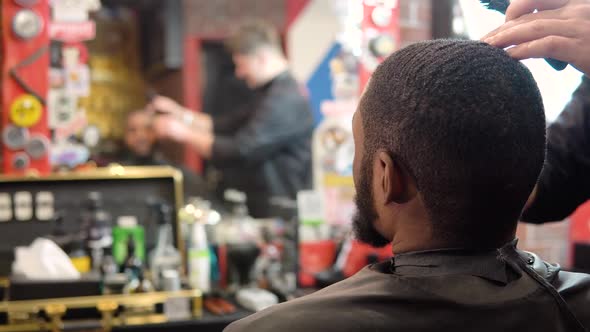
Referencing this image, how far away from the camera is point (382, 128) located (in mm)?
963

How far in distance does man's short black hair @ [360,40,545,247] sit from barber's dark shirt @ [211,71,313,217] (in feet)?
9.32

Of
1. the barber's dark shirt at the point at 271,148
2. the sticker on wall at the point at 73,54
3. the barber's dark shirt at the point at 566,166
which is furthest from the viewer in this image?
the barber's dark shirt at the point at 271,148

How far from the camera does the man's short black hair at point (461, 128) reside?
910 millimetres

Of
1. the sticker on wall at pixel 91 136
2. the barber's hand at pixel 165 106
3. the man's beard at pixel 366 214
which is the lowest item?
the man's beard at pixel 366 214

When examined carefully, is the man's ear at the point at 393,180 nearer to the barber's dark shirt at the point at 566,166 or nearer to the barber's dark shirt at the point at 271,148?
the barber's dark shirt at the point at 566,166

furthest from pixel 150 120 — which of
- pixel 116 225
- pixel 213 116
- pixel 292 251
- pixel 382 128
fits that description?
pixel 382 128

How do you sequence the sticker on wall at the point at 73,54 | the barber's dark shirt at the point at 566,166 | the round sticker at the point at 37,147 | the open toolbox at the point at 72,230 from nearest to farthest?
the barber's dark shirt at the point at 566,166, the open toolbox at the point at 72,230, the round sticker at the point at 37,147, the sticker on wall at the point at 73,54

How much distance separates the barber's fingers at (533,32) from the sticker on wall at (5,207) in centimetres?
232

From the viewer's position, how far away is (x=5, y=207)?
9.33 ft

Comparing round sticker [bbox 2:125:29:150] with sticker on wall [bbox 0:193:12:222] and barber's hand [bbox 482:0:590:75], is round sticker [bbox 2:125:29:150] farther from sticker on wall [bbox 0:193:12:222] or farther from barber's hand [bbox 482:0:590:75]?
barber's hand [bbox 482:0:590:75]

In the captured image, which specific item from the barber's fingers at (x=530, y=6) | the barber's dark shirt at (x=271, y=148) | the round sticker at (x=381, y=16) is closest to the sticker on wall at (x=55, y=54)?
the barber's dark shirt at (x=271, y=148)

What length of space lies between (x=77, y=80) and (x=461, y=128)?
267 cm

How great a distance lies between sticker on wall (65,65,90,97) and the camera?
126 inches

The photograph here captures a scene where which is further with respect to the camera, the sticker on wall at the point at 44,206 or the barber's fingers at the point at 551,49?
the sticker on wall at the point at 44,206
